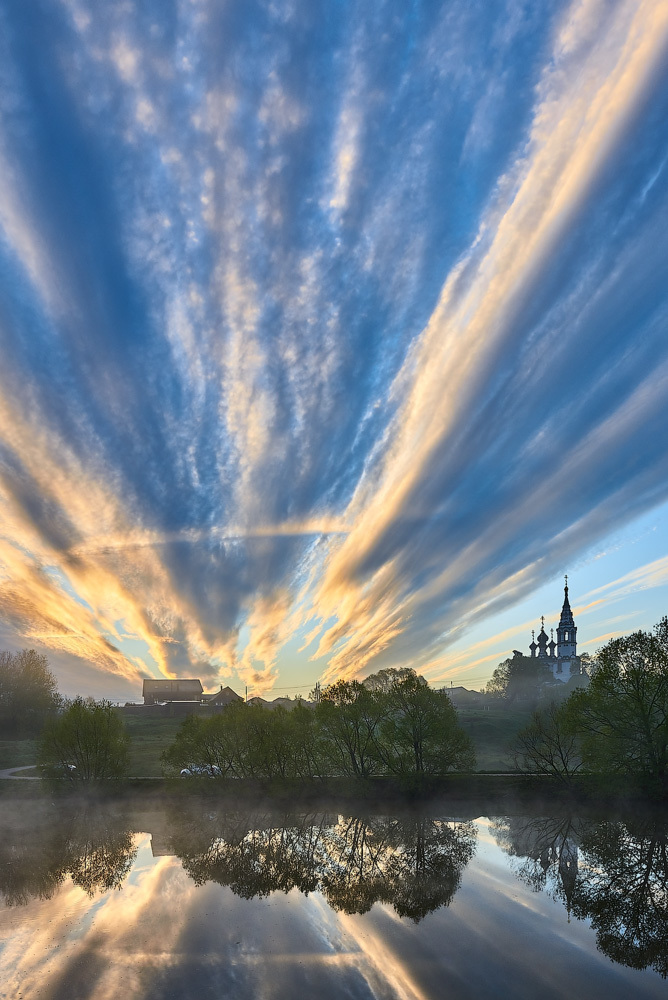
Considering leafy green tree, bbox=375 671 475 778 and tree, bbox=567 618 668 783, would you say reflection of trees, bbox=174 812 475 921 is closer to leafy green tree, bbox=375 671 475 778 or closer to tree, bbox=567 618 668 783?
leafy green tree, bbox=375 671 475 778

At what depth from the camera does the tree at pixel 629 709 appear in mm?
61469

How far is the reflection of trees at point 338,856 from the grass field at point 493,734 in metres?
36.8

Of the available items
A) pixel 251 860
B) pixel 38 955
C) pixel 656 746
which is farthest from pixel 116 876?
pixel 656 746

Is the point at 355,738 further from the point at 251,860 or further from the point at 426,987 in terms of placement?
the point at 426,987

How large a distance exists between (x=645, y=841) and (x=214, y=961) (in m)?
39.1

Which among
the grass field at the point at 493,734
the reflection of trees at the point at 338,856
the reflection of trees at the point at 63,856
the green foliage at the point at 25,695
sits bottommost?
the reflection of trees at the point at 338,856

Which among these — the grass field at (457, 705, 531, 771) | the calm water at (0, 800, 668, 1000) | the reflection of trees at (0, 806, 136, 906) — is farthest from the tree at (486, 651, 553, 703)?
the reflection of trees at (0, 806, 136, 906)

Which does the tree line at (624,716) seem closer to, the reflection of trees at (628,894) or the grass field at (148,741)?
the reflection of trees at (628,894)

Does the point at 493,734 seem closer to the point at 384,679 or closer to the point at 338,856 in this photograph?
the point at 384,679

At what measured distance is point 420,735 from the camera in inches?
2756

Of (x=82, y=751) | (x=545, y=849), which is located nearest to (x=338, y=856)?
(x=545, y=849)

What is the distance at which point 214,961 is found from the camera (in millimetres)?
23484

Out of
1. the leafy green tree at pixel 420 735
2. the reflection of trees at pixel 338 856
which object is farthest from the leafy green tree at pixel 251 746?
the reflection of trees at pixel 338 856

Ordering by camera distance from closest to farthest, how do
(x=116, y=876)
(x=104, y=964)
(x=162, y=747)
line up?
1. (x=104, y=964)
2. (x=116, y=876)
3. (x=162, y=747)
